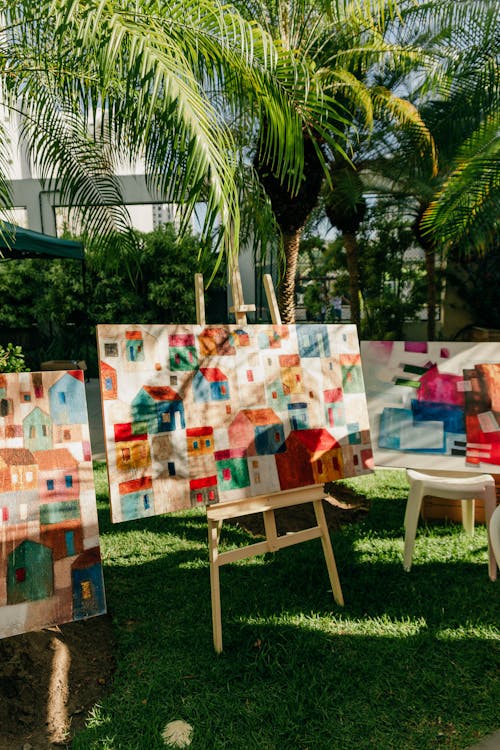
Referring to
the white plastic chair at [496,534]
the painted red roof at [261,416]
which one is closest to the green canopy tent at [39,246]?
the painted red roof at [261,416]

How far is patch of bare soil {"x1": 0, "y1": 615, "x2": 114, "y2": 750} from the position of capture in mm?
2047

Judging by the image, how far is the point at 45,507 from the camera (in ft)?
7.10

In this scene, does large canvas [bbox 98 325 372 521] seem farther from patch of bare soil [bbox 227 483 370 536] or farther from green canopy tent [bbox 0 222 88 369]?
green canopy tent [bbox 0 222 88 369]

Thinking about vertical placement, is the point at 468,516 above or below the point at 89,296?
below

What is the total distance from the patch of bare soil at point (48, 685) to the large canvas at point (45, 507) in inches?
14.6

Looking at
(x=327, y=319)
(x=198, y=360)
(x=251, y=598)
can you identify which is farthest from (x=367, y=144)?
(x=251, y=598)

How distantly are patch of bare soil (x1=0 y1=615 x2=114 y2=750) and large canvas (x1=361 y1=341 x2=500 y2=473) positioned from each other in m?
1.97

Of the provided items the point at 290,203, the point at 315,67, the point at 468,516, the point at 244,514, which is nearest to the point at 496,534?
the point at 244,514

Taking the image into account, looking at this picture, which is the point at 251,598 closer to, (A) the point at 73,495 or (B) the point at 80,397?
(A) the point at 73,495

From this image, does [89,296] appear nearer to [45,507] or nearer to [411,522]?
[411,522]

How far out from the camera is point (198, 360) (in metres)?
2.70

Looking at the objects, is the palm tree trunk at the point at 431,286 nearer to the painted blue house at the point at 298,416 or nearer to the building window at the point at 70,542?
the painted blue house at the point at 298,416

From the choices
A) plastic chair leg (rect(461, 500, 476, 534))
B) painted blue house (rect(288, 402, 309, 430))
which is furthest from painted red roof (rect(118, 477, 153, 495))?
plastic chair leg (rect(461, 500, 476, 534))

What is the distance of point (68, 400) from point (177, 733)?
142cm
